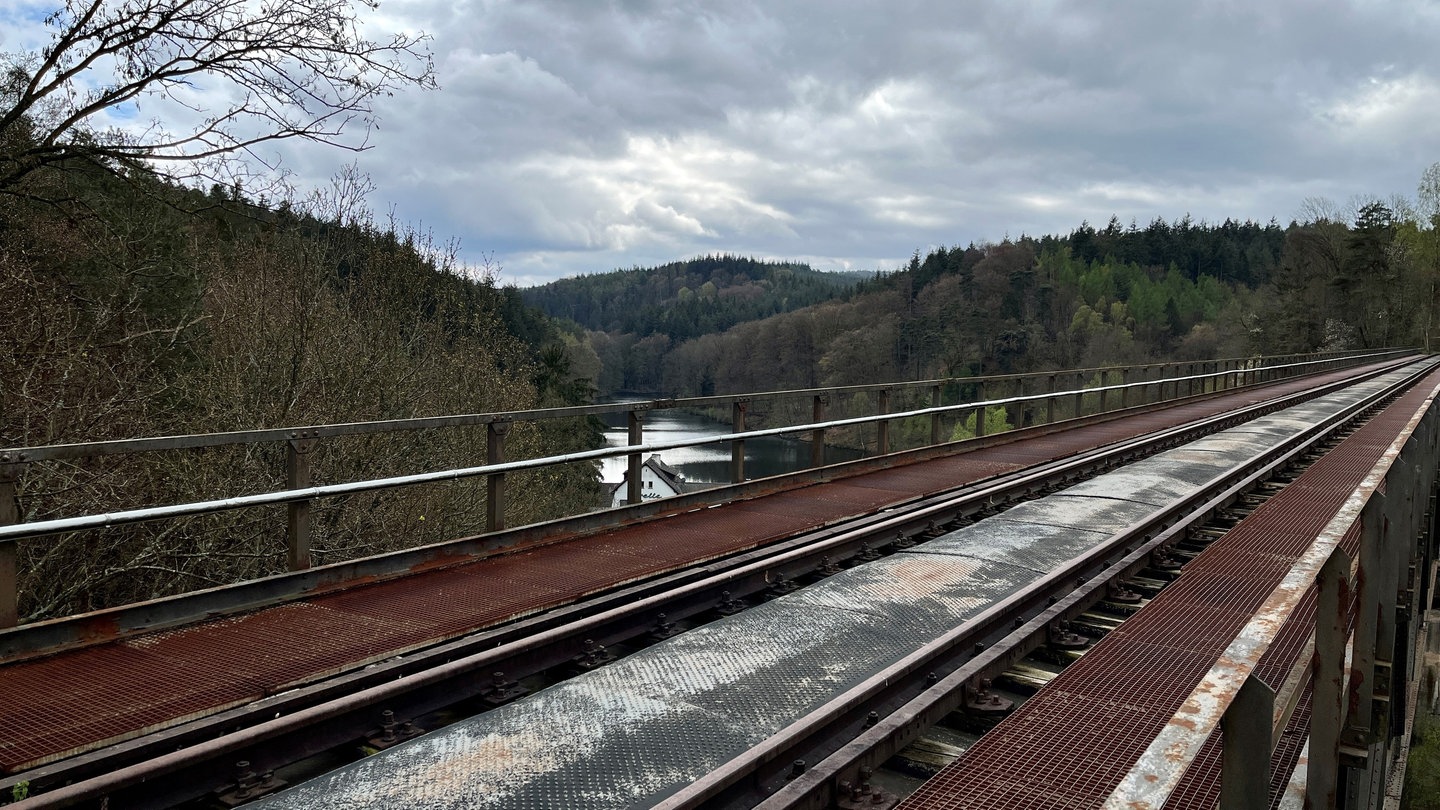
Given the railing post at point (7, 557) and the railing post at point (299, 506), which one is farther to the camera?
the railing post at point (299, 506)

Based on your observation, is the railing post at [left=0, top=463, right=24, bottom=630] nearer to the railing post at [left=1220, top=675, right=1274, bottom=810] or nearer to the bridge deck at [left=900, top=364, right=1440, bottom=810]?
the bridge deck at [left=900, top=364, right=1440, bottom=810]

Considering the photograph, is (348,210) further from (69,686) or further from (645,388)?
(645,388)

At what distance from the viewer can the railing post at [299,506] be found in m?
6.15

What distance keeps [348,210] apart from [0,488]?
11.3 meters

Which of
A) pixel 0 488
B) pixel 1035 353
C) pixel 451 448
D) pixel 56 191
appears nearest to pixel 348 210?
pixel 451 448

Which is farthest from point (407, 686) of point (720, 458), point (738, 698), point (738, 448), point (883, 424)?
point (720, 458)

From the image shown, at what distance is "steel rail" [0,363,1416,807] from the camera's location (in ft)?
11.8

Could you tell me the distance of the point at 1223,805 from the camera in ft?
6.64

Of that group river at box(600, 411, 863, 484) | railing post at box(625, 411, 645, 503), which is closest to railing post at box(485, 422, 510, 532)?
railing post at box(625, 411, 645, 503)

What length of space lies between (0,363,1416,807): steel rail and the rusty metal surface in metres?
0.35

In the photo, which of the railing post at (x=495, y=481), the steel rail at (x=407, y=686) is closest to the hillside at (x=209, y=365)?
the railing post at (x=495, y=481)

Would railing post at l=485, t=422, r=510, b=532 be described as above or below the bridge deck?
above

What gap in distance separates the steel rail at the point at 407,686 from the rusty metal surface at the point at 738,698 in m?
0.35

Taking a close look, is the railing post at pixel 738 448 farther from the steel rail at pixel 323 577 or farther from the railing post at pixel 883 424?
the railing post at pixel 883 424
